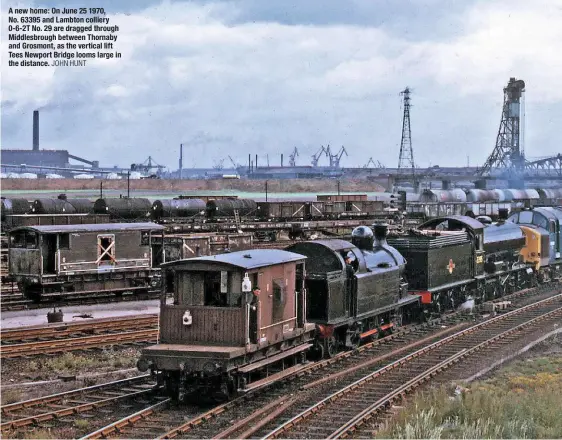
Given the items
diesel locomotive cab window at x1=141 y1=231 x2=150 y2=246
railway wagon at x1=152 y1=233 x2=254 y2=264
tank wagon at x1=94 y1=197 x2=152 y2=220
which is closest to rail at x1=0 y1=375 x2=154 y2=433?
diesel locomotive cab window at x1=141 y1=231 x2=150 y2=246

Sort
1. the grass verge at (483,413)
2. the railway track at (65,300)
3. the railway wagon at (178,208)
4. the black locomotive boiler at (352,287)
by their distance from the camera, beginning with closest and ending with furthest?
the grass verge at (483,413) < the black locomotive boiler at (352,287) < the railway track at (65,300) < the railway wagon at (178,208)

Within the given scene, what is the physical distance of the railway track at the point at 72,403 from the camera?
49.8ft

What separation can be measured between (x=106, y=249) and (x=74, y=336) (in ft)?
27.7

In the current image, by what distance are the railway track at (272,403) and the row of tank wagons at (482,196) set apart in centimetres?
5913

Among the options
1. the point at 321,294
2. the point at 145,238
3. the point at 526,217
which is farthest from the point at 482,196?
the point at 321,294

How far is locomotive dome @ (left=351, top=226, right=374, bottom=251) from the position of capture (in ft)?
79.0

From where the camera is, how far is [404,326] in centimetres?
2758

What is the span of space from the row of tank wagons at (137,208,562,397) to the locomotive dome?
0.03m

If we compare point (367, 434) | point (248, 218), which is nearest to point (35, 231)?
point (367, 434)

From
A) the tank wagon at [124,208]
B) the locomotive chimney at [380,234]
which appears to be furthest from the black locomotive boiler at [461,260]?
the tank wagon at [124,208]

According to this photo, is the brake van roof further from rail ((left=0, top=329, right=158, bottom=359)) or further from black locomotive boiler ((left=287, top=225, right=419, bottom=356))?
rail ((left=0, top=329, right=158, bottom=359))

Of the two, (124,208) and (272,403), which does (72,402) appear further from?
(124,208)

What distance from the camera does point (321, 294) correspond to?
68.3 feet

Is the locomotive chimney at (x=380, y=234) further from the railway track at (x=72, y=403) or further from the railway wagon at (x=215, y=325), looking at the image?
the railway track at (x=72, y=403)
